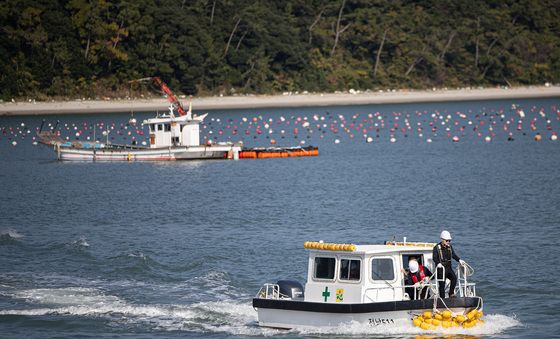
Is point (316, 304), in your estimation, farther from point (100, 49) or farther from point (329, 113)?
point (100, 49)

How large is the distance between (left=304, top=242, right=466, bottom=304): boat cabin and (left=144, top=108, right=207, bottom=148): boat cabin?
49.5 m

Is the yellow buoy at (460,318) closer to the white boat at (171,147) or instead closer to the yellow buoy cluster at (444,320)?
the yellow buoy cluster at (444,320)

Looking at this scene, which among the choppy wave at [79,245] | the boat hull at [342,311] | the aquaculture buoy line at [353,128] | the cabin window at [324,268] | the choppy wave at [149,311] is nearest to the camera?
the boat hull at [342,311]

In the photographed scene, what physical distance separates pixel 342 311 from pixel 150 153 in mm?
53127

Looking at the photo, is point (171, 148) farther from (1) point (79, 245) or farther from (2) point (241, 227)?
(1) point (79, 245)

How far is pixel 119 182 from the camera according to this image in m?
73.8

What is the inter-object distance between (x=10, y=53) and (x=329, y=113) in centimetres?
4121

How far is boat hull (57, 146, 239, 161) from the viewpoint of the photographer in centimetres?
8406

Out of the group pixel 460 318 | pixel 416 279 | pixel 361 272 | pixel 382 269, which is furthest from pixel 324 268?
pixel 460 318

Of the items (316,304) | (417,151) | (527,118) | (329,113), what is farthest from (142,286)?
(329,113)

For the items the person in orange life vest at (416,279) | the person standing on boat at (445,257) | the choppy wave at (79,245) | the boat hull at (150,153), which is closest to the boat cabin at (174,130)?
the boat hull at (150,153)

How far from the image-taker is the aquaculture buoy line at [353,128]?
353ft

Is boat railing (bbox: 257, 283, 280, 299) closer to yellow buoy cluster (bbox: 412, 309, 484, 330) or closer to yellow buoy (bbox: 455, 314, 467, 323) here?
yellow buoy cluster (bbox: 412, 309, 484, 330)

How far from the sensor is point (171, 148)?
83.8 metres
